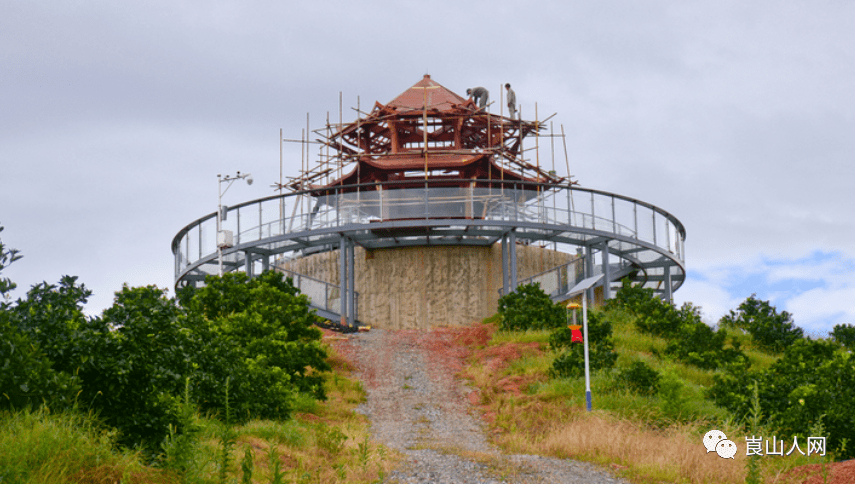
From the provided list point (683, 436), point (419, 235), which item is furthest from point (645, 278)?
point (683, 436)

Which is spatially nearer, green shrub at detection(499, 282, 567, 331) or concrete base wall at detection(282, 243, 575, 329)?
green shrub at detection(499, 282, 567, 331)

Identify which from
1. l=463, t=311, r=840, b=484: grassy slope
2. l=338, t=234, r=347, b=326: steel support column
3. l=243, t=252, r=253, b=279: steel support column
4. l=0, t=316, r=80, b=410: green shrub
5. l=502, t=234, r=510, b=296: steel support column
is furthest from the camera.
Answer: l=243, t=252, r=253, b=279: steel support column

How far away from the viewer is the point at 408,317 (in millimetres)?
30172

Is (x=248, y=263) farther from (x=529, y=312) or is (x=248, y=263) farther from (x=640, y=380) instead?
(x=640, y=380)

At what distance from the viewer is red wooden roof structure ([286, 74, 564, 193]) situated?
3409 centimetres

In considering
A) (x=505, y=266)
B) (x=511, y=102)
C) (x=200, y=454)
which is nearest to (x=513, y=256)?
(x=505, y=266)

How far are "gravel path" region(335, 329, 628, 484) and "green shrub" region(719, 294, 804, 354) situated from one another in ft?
30.7

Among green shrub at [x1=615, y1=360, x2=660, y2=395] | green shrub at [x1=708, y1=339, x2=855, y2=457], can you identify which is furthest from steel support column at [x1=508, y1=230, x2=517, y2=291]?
green shrub at [x1=708, y1=339, x2=855, y2=457]

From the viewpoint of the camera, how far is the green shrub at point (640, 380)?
1642cm

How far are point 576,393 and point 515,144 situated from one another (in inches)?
836

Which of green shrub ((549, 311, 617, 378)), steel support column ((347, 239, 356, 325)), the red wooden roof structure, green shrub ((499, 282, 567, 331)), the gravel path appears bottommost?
the gravel path

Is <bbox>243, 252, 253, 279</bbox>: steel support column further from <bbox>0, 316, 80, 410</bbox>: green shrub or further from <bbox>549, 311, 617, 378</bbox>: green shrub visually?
<bbox>0, 316, 80, 410</bbox>: green shrub

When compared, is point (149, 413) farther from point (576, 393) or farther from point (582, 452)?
point (576, 393)

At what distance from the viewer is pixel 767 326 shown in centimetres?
2562
